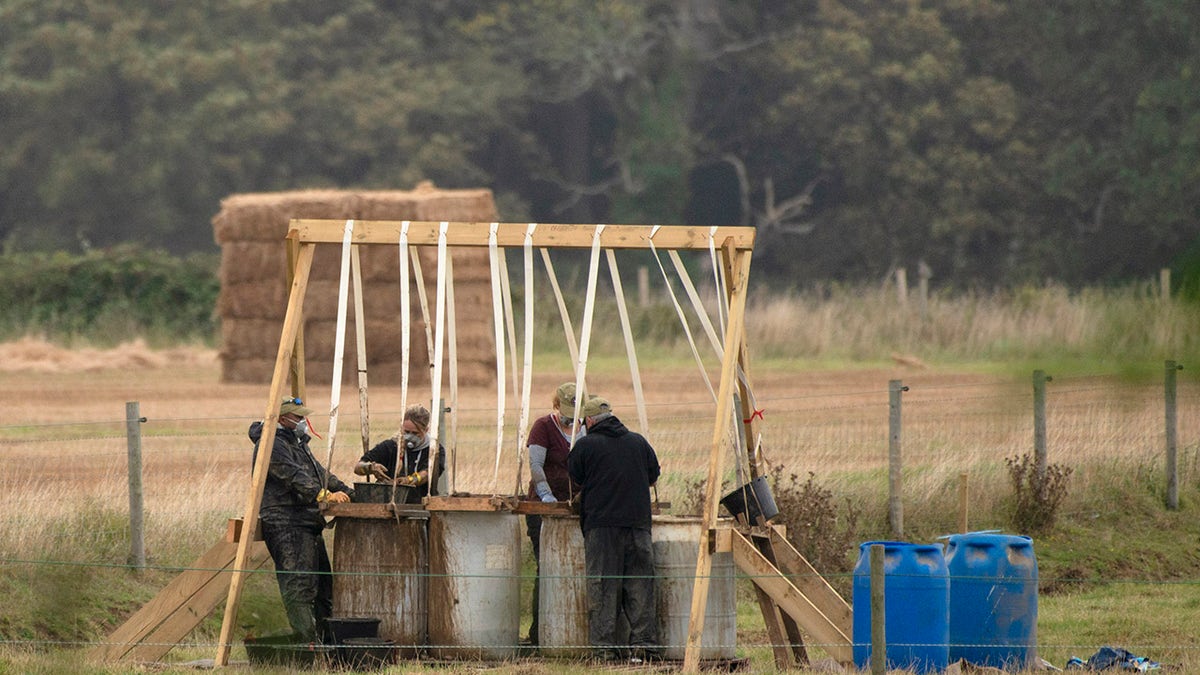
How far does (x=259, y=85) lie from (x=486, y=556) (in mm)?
41657

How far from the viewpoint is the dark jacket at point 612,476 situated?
402 inches

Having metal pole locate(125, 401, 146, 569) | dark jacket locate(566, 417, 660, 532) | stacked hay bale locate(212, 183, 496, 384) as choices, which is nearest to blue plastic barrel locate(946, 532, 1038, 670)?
dark jacket locate(566, 417, 660, 532)

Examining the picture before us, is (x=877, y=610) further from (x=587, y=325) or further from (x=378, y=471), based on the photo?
(x=378, y=471)

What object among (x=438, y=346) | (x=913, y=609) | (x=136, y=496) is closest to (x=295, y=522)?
(x=438, y=346)

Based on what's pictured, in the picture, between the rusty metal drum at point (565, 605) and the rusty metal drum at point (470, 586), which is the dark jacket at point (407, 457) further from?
the rusty metal drum at point (565, 605)

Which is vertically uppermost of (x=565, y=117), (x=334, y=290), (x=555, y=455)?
(x=565, y=117)

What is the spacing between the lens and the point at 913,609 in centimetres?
987

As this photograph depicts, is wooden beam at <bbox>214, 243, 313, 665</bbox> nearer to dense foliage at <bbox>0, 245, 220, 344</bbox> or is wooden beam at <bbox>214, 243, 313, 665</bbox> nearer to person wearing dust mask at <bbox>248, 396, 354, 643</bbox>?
person wearing dust mask at <bbox>248, 396, 354, 643</bbox>

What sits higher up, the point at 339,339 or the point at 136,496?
the point at 339,339

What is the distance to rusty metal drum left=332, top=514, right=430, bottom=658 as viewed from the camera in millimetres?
10453

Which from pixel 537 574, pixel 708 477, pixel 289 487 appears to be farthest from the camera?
pixel 537 574

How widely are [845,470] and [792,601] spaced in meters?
6.33

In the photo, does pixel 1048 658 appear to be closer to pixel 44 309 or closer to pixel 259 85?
pixel 44 309

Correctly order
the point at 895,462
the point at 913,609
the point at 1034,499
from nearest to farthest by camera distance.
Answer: the point at 913,609
the point at 895,462
the point at 1034,499
